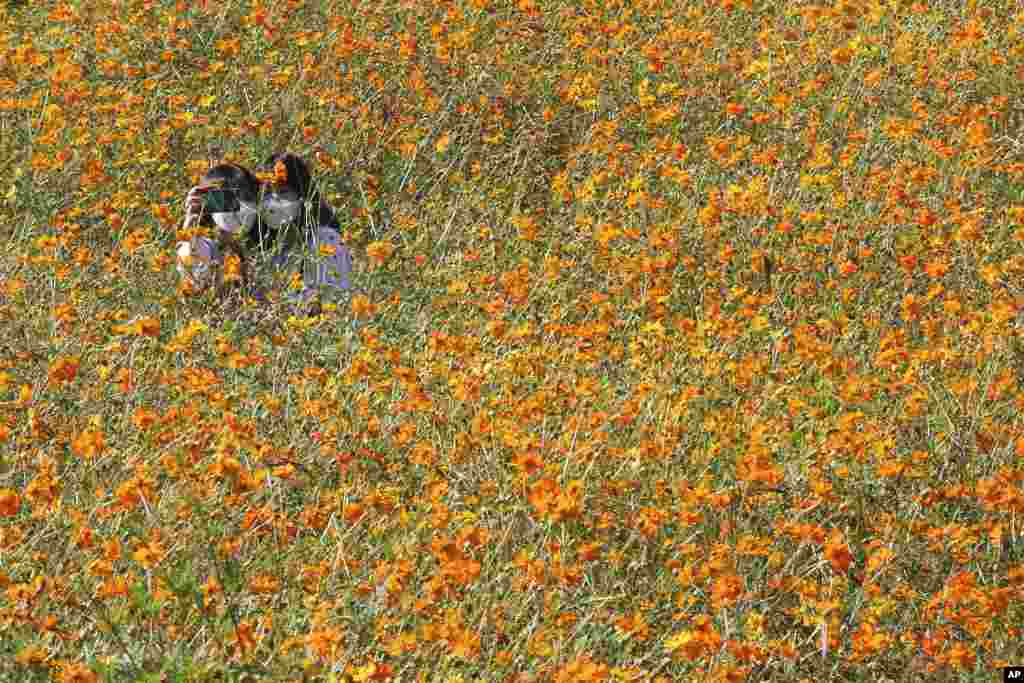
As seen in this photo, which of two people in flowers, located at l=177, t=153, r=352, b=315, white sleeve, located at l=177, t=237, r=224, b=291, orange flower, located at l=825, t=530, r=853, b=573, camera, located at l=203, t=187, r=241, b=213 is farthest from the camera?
camera, located at l=203, t=187, r=241, b=213

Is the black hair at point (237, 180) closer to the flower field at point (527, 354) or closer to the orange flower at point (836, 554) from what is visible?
the flower field at point (527, 354)

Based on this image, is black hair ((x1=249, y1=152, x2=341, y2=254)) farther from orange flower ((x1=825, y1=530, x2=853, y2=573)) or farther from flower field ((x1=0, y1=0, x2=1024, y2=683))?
orange flower ((x1=825, y1=530, x2=853, y2=573))

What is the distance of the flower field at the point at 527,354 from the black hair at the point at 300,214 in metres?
0.34

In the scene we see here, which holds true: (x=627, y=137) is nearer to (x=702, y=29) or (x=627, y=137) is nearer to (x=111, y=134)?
(x=702, y=29)

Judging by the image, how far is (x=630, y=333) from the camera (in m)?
5.38

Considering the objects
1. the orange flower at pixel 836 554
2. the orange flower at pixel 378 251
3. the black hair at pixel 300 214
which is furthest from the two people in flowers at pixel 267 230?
the orange flower at pixel 836 554

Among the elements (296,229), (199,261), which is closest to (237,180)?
(296,229)

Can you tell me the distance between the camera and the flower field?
3.06 m

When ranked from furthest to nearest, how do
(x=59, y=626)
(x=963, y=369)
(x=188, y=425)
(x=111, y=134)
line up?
1. (x=111, y=134)
2. (x=963, y=369)
3. (x=188, y=425)
4. (x=59, y=626)

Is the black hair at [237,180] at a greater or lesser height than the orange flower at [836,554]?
lesser

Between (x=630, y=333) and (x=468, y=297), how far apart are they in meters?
0.67

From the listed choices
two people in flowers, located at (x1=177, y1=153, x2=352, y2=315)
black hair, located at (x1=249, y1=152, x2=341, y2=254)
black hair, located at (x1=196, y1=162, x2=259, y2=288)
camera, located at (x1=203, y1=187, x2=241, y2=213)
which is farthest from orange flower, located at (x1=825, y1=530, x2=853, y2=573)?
camera, located at (x1=203, y1=187, x2=241, y2=213)

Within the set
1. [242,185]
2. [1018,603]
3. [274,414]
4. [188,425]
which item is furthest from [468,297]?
[1018,603]

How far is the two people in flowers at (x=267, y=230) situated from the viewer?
5.45 meters
